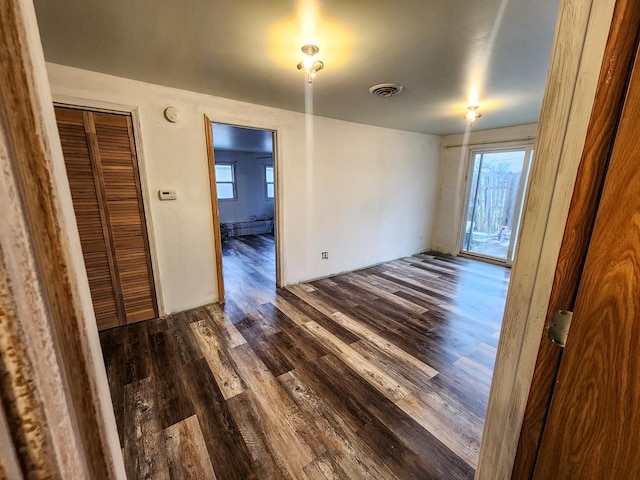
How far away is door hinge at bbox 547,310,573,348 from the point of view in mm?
618

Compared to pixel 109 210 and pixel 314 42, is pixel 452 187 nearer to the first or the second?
pixel 314 42

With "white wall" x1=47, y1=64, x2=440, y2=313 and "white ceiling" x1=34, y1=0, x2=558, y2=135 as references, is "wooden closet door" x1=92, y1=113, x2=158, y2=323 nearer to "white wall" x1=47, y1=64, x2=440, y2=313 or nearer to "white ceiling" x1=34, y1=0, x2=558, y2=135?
"white wall" x1=47, y1=64, x2=440, y2=313

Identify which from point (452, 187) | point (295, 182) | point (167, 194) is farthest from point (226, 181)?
point (452, 187)

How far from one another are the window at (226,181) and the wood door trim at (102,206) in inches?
195

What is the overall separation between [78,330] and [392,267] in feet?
14.5

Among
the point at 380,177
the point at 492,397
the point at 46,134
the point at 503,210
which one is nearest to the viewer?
the point at 46,134

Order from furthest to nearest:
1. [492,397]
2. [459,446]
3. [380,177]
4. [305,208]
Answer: [380,177] < [305,208] < [459,446] < [492,397]

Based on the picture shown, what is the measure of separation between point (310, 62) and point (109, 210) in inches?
82.1

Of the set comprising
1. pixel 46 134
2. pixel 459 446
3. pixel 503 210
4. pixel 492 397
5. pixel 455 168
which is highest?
pixel 455 168

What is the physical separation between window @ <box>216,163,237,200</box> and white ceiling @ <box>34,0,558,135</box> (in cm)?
481

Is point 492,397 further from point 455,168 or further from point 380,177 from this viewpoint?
point 455,168

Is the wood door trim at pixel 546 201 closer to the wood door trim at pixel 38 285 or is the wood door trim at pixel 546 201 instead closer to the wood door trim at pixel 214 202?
the wood door trim at pixel 38 285

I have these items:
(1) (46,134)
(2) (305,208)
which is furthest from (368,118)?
(1) (46,134)

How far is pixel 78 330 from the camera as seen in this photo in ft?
1.10
